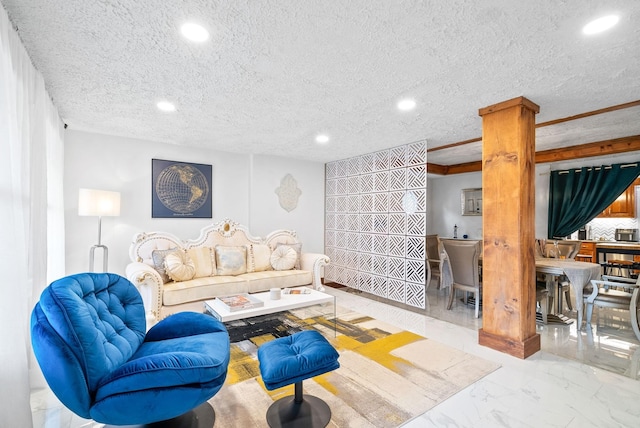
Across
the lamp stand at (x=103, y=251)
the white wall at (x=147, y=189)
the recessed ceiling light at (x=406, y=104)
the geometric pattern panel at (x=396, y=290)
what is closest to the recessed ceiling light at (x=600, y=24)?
the recessed ceiling light at (x=406, y=104)

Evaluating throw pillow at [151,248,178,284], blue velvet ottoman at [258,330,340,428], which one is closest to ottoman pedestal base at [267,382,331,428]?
blue velvet ottoman at [258,330,340,428]

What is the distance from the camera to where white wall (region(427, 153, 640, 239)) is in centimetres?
588

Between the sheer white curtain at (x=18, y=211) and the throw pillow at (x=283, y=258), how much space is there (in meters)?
2.69

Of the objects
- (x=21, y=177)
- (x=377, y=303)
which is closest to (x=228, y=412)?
(x=21, y=177)

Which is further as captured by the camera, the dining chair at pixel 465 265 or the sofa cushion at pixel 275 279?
the sofa cushion at pixel 275 279

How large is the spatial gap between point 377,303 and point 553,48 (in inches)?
139

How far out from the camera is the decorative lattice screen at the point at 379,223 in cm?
425

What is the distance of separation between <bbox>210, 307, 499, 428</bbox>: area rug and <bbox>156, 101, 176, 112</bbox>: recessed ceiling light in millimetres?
2351

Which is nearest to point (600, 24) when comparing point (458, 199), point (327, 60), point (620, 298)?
point (327, 60)

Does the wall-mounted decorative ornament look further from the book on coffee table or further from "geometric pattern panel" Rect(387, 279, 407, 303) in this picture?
the book on coffee table

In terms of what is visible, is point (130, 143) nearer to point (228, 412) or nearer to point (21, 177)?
point (21, 177)

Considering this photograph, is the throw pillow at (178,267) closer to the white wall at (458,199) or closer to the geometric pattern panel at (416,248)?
the geometric pattern panel at (416,248)

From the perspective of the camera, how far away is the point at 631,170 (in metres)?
5.00

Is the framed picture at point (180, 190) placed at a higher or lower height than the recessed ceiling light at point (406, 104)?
lower
